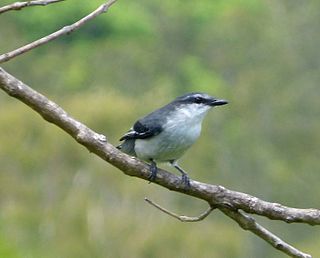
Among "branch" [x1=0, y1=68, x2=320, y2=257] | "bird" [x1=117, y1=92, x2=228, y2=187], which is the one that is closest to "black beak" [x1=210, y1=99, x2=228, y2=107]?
"bird" [x1=117, y1=92, x2=228, y2=187]

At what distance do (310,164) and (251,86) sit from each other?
2738mm

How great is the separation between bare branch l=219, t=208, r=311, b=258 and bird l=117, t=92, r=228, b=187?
152 centimetres

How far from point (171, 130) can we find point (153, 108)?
21057 millimetres

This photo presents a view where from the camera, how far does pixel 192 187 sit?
5562 millimetres

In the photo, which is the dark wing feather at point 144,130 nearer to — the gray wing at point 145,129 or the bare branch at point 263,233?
the gray wing at point 145,129

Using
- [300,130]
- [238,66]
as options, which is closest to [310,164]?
[300,130]

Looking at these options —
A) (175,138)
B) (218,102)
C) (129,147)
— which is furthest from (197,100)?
(129,147)

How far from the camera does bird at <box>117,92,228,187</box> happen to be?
727cm

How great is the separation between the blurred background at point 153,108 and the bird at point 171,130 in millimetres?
1278

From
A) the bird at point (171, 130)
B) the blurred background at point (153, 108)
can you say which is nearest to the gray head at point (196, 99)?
the bird at point (171, 130)

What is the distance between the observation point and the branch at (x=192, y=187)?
17.3 ft

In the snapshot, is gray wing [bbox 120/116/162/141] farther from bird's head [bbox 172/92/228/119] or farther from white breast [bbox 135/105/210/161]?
bird's head [bbox 172/92/228/119]

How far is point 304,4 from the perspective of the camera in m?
36.6

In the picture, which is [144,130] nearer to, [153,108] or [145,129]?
[145,129]
